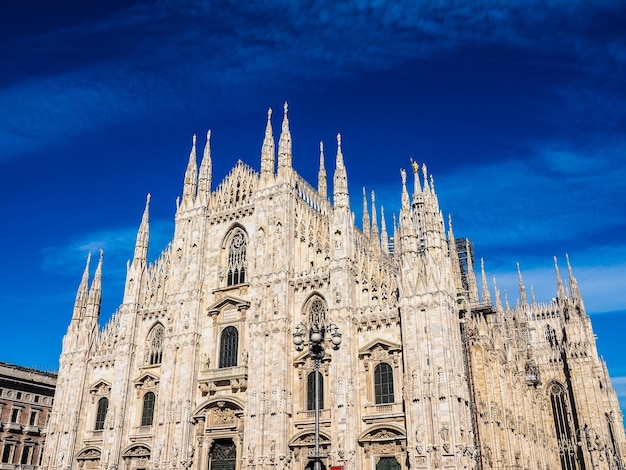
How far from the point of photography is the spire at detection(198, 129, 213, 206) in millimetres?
46306

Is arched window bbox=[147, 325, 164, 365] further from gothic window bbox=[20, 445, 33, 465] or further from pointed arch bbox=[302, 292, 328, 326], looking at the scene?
gothic window bbox=[20, 445, 33, 465]

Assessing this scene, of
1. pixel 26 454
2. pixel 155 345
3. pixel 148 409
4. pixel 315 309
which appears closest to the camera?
pixel 315 309

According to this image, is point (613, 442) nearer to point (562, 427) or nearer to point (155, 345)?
point (562, 427)

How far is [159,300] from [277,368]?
12787 millimetres

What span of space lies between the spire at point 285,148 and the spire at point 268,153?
35.9 inches

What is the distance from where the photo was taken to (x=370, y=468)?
33.3 metres

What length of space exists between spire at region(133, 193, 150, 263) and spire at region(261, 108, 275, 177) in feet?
37.5

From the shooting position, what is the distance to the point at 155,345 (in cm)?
4403

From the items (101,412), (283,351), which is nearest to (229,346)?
(283,351)

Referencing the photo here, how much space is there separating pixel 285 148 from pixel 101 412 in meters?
23.5

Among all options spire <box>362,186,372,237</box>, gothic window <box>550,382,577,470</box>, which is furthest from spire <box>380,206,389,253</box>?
gothic window <box>550,382,577,470</box>

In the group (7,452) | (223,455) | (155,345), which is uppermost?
(155,345)

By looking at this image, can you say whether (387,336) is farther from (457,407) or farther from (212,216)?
(212,216)

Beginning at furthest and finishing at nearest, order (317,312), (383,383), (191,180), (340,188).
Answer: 1. (191,180)
2. (340,188)
3. (317,312)
4. (383,383)
